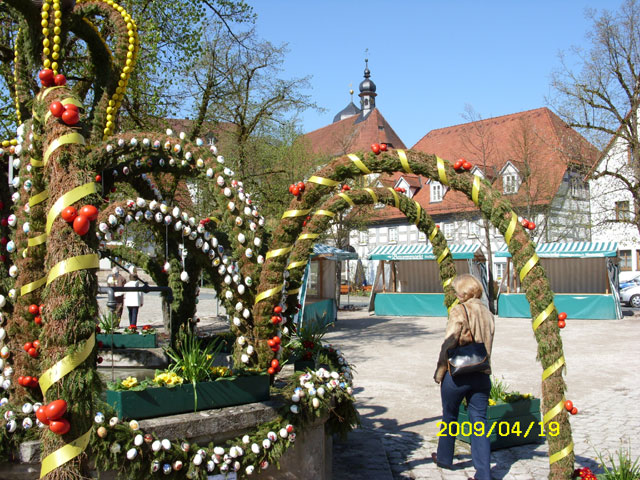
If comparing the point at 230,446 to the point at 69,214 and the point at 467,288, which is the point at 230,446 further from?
the point at 467,288

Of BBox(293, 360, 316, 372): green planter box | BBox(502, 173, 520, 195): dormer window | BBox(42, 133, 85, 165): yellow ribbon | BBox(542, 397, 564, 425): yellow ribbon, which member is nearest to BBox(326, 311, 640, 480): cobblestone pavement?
BBox(293, 360, 316, 372): green planter box

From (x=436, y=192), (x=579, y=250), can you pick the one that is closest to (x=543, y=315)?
(x=579, y=250)

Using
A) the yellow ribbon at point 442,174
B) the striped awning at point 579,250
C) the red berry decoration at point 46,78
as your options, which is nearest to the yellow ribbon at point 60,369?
the red berry decoration at point 46,78

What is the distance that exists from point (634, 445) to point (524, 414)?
1118 mm

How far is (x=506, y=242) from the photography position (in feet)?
13.3

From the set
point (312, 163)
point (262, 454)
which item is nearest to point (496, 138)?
point (312, 163)

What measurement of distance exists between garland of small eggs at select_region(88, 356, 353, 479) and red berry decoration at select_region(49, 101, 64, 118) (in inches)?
61.4

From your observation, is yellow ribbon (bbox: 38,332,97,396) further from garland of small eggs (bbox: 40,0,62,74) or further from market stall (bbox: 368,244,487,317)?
market stall (bbox: 368,244,487,317)

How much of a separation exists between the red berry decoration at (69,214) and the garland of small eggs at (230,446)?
1085mm

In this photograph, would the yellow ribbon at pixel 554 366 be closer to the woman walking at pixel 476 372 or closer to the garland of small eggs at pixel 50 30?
the woman walking at pixel 476 372

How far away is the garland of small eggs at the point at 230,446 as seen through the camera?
321cm

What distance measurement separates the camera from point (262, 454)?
3.78 meters

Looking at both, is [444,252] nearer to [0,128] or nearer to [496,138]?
[0,128]

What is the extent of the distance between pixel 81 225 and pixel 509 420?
4.71 metres
